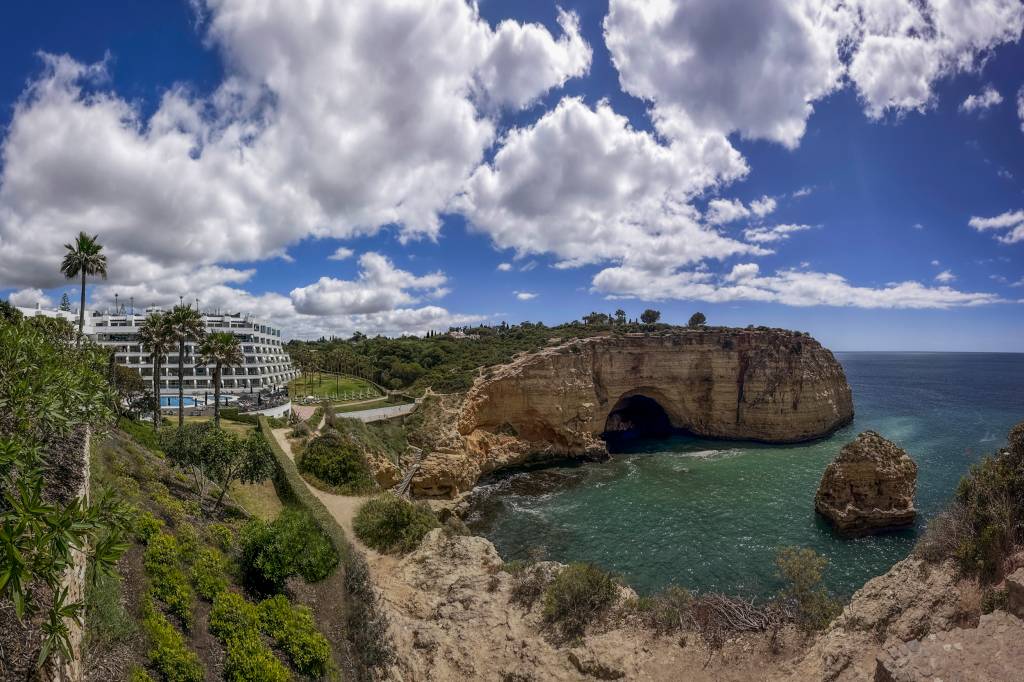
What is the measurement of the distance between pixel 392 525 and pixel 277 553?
26.6 ft

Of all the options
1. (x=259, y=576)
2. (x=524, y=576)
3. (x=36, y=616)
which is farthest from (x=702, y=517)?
(x=36, y=616)

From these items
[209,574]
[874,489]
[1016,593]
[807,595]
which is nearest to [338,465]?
[209,574]

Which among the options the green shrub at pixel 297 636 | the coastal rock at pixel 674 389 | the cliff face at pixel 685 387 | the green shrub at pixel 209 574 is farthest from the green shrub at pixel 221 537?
the cliff face at pixel 685 387

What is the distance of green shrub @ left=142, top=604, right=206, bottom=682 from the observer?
9312 mm

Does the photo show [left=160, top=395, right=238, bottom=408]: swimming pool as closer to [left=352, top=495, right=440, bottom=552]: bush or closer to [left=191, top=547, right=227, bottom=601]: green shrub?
[left=352, top=495, right=440, bottom=552]: bush

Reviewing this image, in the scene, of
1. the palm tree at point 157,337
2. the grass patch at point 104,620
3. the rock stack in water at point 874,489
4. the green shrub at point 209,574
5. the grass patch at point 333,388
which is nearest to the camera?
the grass patch at point 104,620

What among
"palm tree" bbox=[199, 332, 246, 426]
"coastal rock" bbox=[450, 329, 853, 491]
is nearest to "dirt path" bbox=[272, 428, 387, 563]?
"palm tree" bbox=[199, 332, 246, 426]

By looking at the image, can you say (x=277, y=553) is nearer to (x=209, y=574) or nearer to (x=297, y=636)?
(x=209, y=574)

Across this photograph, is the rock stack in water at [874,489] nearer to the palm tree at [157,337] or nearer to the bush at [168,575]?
the bush at [168,575]

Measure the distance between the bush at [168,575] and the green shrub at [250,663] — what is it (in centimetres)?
127

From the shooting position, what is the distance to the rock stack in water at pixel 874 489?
92.6 feet

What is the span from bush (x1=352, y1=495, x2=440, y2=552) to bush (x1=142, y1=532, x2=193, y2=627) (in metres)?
9.95

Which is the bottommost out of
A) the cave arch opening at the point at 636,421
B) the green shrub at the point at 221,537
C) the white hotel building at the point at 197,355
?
the cave arch opening at the point at 636,421

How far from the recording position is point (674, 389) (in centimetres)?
5669
